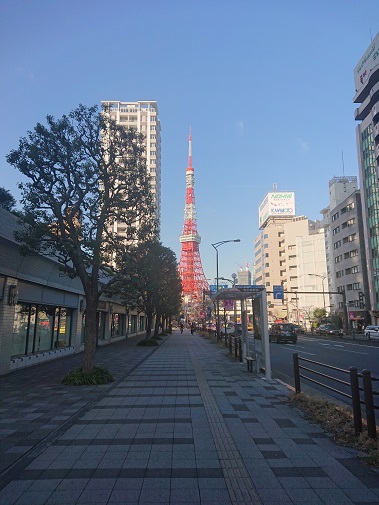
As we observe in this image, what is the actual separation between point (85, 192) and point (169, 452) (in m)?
8.10

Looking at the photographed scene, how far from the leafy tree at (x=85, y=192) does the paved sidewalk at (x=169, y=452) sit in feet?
12.1

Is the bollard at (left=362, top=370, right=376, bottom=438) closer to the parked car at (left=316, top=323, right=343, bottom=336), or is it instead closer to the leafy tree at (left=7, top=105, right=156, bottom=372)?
the leafy tree at (left=7, top=105, right=156, bottom=372)

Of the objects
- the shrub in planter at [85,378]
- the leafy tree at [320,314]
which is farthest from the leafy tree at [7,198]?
the leafy tree at [320,314]

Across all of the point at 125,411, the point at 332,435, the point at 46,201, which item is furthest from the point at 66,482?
the point at 46,201

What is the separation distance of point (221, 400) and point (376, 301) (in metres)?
48.5

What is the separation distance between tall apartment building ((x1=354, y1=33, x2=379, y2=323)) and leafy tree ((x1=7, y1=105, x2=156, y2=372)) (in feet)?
146

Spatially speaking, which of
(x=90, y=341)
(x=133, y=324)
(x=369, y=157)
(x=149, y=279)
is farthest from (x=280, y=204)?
(x=90, y=341)

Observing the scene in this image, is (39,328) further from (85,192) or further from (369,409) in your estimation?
(369,409)

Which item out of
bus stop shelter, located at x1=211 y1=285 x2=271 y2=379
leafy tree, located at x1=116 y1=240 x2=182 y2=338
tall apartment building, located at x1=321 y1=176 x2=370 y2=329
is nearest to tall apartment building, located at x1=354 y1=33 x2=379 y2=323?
tall apartment building, located at x1=321 y1=176 x2=370 y2=329

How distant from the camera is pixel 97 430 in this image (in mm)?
6363

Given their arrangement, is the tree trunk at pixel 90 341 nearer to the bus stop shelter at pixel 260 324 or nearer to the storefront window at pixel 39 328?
the storefront window at pixel 39 328

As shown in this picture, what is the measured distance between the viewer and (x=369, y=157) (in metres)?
54.3

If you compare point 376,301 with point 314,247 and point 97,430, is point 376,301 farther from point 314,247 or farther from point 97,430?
point 97,430

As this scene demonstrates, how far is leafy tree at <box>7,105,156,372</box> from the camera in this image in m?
10.9
